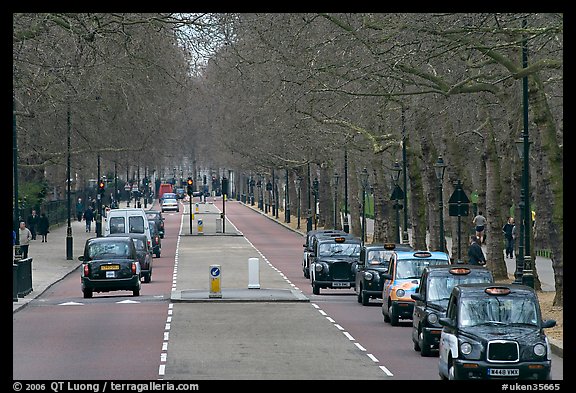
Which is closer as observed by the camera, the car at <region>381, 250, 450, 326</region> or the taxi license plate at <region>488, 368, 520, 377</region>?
the taxi license plate at <region>488, 368, 520, 377</region>

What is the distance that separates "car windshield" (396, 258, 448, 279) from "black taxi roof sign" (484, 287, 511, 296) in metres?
10.2

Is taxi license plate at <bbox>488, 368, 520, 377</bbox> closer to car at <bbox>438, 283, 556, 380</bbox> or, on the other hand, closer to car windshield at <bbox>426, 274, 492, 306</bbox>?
car at <bbox>438, 283, 556, 380</bbox>

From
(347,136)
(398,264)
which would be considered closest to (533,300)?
(398,264)

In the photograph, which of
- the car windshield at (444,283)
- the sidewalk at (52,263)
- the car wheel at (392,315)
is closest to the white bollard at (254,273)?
the sidewalk at (52,263)

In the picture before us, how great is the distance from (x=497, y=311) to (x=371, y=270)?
17061 mm

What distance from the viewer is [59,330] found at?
3077cm

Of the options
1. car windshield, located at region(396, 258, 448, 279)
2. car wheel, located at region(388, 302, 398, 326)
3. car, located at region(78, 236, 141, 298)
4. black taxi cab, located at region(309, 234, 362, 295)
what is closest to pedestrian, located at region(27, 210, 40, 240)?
black taxi cab, located at region(309, 234, 362, 295)

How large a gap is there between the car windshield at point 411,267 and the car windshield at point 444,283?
5.21 meters

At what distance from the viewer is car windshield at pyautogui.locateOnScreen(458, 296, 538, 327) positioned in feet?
69.7

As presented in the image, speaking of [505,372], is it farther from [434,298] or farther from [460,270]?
[460,270]

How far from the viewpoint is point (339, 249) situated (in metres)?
45.0
